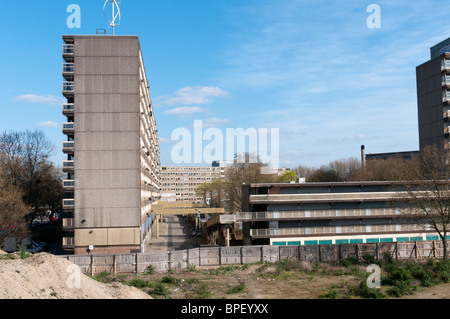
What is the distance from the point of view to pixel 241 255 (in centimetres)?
3369

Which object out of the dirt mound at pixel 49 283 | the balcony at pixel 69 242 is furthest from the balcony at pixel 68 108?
the dirt mound at pixel 49 283

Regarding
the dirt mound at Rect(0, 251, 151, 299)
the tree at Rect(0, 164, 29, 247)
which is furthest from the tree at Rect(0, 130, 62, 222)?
the dirt mound at Rect(0, 251, 151, 299)

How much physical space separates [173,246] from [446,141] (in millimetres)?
44808

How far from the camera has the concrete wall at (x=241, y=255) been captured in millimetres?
30266

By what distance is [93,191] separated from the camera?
43.0 m

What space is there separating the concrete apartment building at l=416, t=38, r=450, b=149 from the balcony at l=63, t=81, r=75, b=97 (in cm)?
5313

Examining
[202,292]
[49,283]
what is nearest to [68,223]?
[49,283]

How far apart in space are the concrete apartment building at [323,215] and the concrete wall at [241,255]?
373 inches

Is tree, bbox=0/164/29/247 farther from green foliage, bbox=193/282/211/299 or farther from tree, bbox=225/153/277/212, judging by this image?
tree, bbox=225/153/277/212

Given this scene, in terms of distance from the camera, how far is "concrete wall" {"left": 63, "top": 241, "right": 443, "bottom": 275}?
30.3 metres

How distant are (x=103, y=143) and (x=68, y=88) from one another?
724 centimetres
